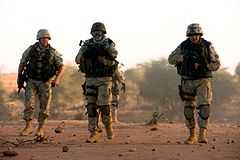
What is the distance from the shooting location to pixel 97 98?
1024 cm

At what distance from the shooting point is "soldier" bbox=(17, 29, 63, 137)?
11141 mm

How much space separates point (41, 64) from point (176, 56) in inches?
103

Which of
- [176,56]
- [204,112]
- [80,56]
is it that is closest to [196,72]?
[176,56]

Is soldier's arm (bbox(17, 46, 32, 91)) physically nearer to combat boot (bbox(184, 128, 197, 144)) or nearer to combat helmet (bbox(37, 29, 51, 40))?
combat helmet (bbox(37, 29, 51, 40))

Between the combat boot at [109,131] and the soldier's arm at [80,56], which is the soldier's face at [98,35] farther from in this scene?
the combat boot at [109,131]

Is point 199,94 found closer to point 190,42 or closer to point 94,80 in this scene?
point 190,42

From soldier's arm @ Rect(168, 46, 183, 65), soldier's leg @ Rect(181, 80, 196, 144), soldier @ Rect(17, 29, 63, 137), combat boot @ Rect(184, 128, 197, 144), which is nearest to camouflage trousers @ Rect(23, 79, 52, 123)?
soldier @ Rect(17, 29, 63, 137)

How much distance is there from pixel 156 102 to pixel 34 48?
46398 millimetres

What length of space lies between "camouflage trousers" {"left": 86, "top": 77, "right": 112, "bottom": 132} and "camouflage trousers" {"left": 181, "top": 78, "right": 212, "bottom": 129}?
1.34 metres

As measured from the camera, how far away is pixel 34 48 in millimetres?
11156

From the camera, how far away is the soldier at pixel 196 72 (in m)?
10.1

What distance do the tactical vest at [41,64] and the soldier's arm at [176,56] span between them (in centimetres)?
231

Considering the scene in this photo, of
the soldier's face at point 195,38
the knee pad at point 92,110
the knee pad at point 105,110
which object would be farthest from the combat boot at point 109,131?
the soldier's face at point 195,38

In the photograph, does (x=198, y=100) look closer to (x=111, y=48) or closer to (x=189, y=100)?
(x=189, y=100)
